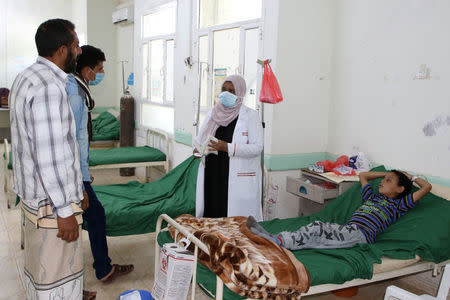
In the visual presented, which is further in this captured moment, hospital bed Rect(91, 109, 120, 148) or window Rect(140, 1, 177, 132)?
hospital bed Rect(91, 109, 120, 148)

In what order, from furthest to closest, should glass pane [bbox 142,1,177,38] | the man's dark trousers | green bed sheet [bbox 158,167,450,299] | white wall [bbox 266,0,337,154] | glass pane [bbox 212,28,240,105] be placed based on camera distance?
glass pane [bbox 142,1,177,38]
glass pane [bbox 212,28,240,105]
white wall [bbox 266,0,337,154]
the man's dark trousers
green bed sheet [bbox 158,167,450,299]

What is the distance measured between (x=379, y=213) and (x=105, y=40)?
6720 mm

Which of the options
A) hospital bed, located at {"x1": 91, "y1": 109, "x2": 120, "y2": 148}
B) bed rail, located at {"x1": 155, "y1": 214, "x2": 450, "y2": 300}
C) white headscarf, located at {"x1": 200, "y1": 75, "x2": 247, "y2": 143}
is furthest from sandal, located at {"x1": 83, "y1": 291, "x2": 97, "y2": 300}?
hospital bed, located at {"x1": 91, "y1": 109, "x2": 120, "y2": 148}

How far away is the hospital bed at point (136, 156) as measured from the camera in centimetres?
529

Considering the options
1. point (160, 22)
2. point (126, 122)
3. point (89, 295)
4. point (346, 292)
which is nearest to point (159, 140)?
point (126, 122)

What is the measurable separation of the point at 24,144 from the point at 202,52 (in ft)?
10.9

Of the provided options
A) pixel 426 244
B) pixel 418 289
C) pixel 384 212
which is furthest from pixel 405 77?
pixel 418 289

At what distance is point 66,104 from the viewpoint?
5.96ft

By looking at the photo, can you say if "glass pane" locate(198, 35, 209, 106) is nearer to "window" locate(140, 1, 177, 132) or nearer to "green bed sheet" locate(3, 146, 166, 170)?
"window" locate(140, 1, 177, 132)

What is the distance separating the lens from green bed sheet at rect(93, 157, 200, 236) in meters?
3.39

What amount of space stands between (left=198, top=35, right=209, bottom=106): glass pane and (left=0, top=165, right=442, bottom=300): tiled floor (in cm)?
182

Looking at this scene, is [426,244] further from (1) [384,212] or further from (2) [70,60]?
(2) [70,60]

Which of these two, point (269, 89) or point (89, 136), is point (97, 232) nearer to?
point (89, 136)

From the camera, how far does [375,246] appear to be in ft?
8.61
